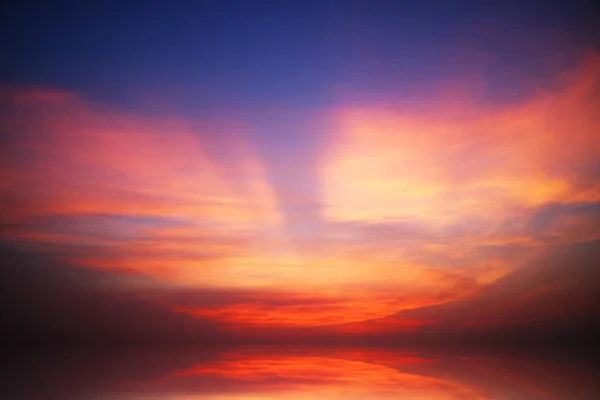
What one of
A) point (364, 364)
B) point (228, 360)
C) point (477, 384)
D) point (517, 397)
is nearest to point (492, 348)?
point (364, 364)

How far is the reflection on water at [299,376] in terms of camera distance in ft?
16.2

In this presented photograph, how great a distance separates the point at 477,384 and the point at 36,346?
21.9 ft

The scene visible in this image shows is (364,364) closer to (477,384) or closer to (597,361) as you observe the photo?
(477,384)

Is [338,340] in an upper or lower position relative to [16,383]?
upper

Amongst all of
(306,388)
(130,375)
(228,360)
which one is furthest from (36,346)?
(306,388)

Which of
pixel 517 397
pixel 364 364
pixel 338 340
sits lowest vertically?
pixel 517 397

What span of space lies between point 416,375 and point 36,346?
5.95 meters

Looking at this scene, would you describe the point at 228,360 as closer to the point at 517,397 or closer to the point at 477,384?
the point at 477,384

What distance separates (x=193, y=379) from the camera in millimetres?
5801

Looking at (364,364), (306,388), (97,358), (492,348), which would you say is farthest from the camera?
(492,348)

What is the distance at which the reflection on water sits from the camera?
4938 millimetres

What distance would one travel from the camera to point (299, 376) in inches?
237

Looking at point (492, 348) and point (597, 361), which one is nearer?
point (597, 361)

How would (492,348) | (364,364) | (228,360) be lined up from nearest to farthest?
1. (364,364)
2. (228,360)
3. (492,348)
